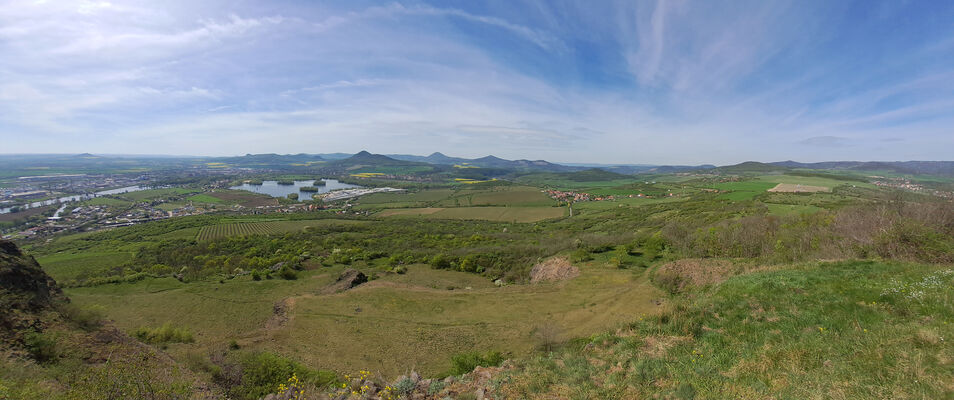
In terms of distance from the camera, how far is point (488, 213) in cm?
9588

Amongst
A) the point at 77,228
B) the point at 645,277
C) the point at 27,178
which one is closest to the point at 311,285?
the point at 645,277

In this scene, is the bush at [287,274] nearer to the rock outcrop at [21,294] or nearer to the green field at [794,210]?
the rock outcrop at [21,294]

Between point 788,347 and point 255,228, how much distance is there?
88.7 meters

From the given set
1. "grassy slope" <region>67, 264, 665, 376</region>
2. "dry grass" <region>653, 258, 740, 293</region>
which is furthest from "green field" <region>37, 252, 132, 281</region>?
"dry grass" <region>653, 258, 740, 293</region>

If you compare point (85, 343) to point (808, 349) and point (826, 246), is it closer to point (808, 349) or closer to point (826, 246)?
point (808, 349)

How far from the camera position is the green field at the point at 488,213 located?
87.9 meters

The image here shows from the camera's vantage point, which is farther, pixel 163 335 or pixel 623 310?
pixel 163 335

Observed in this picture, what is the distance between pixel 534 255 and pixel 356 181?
17805 cm

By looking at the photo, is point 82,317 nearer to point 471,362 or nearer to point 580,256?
point 471,362

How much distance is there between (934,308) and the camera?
28.7 ft

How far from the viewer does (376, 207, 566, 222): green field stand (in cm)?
8794

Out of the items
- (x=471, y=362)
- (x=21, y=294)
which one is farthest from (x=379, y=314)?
(x=21, y=294)

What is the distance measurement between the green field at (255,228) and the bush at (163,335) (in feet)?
177

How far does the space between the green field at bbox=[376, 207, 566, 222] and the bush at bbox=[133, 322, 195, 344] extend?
7167 cm
